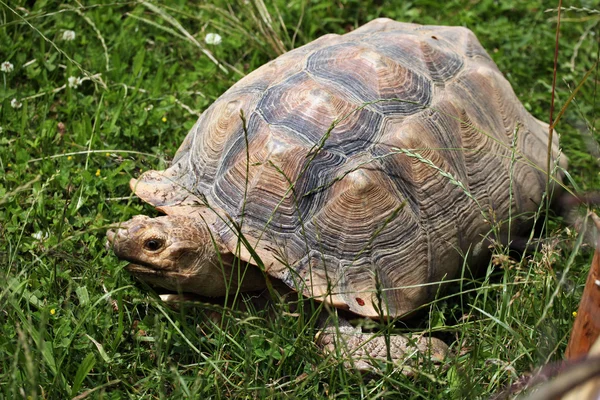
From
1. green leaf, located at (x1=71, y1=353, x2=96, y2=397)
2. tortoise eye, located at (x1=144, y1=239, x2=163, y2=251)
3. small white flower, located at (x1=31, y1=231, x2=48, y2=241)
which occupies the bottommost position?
small white flower, located at (x1=31, y1=231, x2=48, y2=241)

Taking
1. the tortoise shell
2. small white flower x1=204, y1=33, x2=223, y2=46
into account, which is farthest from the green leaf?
small white flower x1=204, y1=33, x2=223, y2=46

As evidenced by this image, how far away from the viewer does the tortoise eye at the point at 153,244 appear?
9.11ft

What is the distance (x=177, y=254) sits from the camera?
2818 millimetres

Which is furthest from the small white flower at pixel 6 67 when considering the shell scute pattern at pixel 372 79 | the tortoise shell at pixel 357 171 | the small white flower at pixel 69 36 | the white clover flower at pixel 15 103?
the shell scute pattern at pixel 372 79

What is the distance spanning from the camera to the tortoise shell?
9.71 feet

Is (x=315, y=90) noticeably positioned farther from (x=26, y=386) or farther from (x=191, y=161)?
(x=26, y=386)

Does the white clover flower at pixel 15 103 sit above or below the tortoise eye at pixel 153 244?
below

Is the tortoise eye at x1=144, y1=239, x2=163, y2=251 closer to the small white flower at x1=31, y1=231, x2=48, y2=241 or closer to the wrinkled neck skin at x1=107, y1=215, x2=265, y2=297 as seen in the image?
the wrinkled neck skin at x1=107, y1=215, x2=265, y2=297

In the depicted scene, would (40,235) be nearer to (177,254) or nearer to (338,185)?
(177,254)

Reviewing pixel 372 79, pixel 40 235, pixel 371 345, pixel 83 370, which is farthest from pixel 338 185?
pixel 40 235

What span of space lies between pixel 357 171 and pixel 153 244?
2.78ft

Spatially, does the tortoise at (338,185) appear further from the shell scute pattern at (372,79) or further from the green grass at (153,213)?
the green grass at (153,213)

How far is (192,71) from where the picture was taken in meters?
4.57

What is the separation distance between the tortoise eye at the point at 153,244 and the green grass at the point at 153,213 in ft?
0.65
